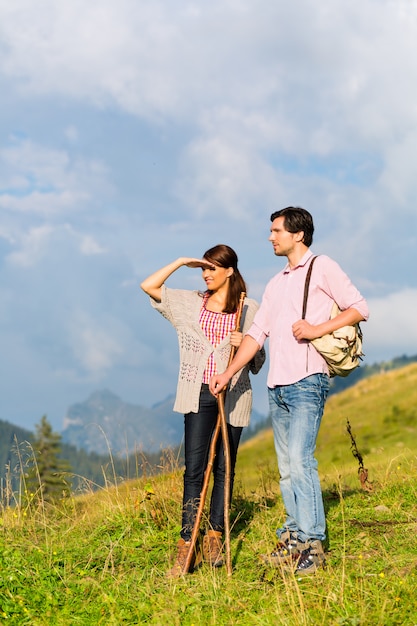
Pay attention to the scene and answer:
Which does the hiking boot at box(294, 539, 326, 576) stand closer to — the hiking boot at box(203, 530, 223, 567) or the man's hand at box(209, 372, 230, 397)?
the hiking boot at box(203, 530, 223, 567)

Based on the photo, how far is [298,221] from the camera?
253 inches

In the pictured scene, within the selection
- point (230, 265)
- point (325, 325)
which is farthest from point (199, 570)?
point (230, 265)

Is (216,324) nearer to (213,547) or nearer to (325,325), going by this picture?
(325,325)

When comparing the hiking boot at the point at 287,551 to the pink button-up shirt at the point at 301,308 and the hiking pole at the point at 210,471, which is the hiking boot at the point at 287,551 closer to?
the hiking pole at the point at 210,471

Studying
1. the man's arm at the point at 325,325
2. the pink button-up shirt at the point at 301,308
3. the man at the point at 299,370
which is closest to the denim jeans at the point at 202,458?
the man at the point at 299,370

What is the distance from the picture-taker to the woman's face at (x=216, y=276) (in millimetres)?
6906

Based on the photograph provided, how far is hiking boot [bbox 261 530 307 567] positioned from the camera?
635 centimetres

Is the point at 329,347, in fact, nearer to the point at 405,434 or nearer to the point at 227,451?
the point at 227,451

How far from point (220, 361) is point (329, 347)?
3.90ft

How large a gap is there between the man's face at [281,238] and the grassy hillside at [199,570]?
9.00 ft

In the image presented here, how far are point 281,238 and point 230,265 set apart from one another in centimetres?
71

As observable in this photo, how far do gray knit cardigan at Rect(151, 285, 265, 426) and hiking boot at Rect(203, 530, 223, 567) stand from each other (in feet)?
3.61

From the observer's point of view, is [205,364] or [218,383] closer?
[218,383]

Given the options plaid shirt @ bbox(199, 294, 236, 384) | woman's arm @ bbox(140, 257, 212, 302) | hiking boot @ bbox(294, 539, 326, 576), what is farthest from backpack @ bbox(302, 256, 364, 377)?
hiking boot @ bbox(294, 539, 326, 576)
